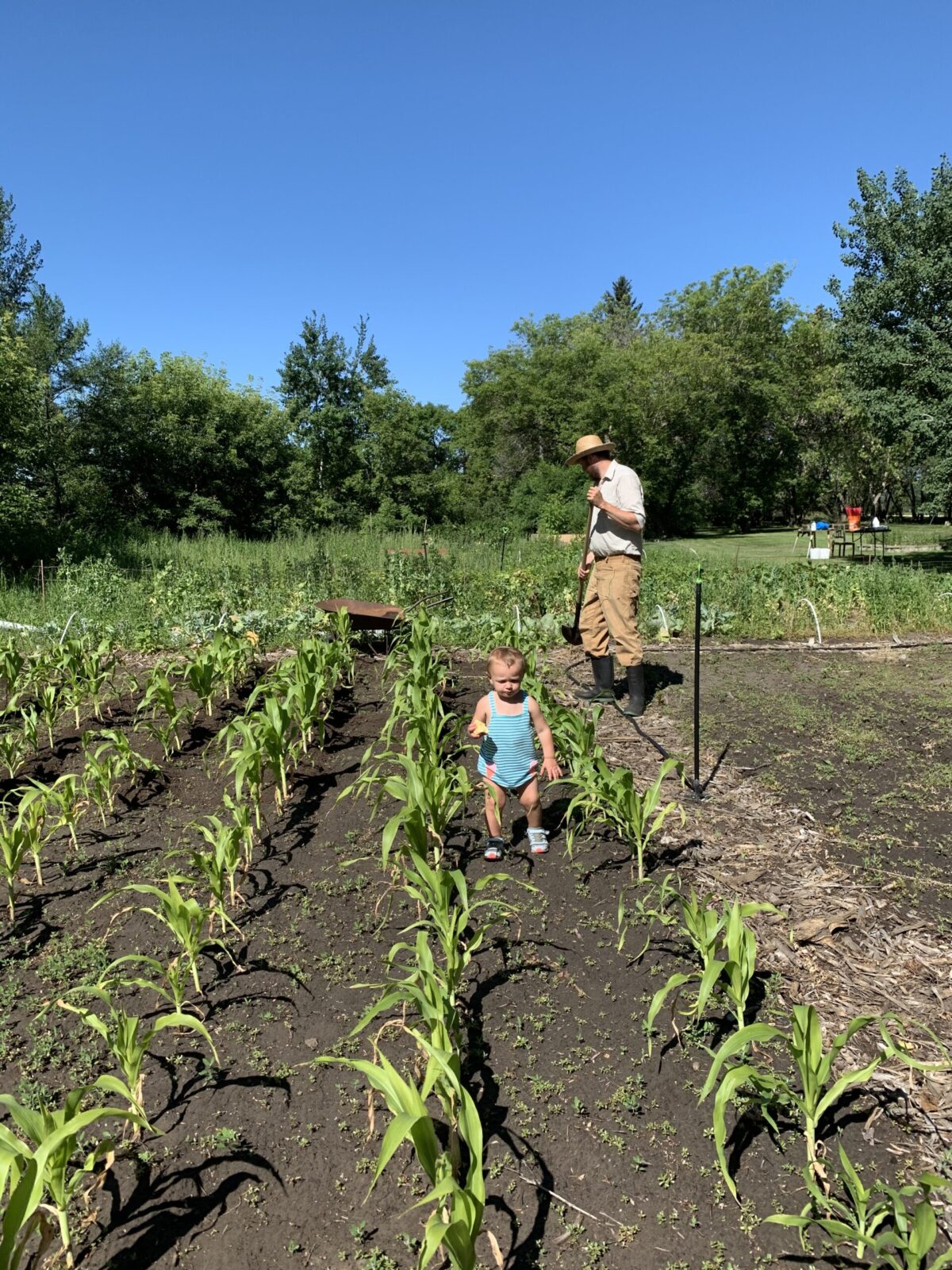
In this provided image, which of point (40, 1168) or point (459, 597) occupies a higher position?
point (459, 597)

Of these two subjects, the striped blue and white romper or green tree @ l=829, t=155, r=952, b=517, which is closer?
the striped blue and white romper

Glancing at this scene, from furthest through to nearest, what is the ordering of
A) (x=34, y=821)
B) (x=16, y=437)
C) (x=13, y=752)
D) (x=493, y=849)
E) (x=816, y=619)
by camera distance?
(x=16, y=437) → (x=816, y=619) → (x=13, y=752) → (x=493, y=849) → (x=34, y=821)

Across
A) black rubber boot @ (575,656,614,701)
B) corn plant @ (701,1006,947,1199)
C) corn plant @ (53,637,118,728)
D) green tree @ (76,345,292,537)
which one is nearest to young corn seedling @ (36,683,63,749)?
corn plant @ (53,637,118,728)

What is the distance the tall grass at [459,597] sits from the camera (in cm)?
765

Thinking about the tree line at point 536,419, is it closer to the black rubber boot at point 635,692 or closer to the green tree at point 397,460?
the green tree at point 397,460

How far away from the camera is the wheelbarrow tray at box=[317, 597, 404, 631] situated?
635 centimetres

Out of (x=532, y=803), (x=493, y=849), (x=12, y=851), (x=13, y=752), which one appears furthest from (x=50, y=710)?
(x=532, y=803)

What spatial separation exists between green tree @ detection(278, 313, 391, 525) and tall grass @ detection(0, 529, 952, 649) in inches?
564

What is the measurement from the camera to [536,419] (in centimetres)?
3256

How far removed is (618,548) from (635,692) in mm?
978

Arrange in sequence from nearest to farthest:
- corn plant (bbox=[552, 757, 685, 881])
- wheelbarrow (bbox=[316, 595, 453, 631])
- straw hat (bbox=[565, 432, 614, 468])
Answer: corn plant (bbox=[552, 757, 685, 881]) → straw hat (bbox=[565, 432, 614, 468]) → wheelbarrow (bbox=[316, 595, 453, 631])

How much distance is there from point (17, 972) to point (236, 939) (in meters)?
0.72

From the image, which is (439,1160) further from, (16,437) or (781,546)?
(781,546)

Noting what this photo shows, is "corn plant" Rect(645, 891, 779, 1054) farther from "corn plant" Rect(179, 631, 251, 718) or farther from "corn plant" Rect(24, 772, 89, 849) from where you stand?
"corn plant" Rect(179, 631, 251, 718)
